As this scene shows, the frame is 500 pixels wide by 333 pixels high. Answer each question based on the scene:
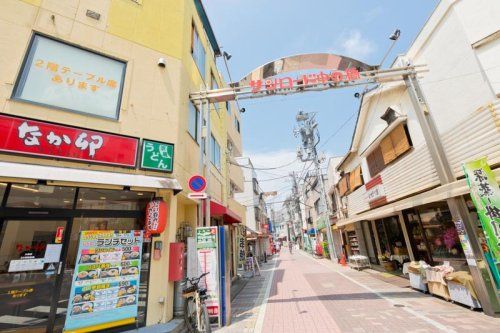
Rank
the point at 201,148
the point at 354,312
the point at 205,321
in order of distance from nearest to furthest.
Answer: the point at 205,321 → the point at 354,312 → the point at 201,148

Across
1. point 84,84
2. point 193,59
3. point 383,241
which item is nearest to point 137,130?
point 84,84

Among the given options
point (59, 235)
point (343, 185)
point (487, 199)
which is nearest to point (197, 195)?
point (59, 235)

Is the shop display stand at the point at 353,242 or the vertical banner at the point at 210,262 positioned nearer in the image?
the vertical banner at the point at 210,262

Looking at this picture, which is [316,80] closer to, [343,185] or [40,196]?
[40,196]

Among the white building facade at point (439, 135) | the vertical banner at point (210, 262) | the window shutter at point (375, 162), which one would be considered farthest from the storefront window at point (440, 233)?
the vertical banner at point (210, 262)

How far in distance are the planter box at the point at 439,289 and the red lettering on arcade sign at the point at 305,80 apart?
823cm

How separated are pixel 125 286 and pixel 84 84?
603 centimetres

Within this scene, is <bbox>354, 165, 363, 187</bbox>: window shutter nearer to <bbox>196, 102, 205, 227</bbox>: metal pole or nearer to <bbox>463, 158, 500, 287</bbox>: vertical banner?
<bbox>463, 158, 500, 287</bbox>: vertical banner

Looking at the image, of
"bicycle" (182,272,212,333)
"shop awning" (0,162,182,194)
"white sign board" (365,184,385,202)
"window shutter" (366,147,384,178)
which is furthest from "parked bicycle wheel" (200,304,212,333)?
"window shutter" (366,147,384,178)

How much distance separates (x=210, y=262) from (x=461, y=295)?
7.67m

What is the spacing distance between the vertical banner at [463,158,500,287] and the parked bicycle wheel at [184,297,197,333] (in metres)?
8.06

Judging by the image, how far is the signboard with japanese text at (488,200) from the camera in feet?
19.1

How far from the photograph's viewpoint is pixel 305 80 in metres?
9.77

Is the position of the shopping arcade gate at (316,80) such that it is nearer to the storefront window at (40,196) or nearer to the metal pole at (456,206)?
the metal pole at (456,206)
